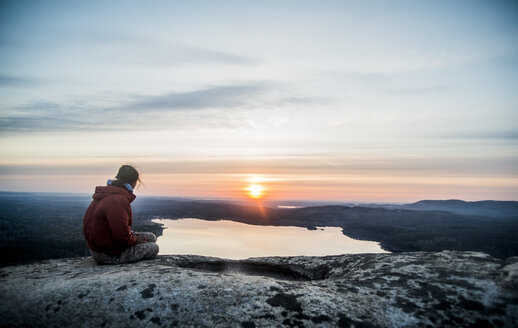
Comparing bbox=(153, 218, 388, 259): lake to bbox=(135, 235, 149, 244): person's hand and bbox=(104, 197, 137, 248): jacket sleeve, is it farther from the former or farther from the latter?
bbox=(104, 197, 137, 248): jacket sleeve

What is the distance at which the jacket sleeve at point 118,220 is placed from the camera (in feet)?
17.9

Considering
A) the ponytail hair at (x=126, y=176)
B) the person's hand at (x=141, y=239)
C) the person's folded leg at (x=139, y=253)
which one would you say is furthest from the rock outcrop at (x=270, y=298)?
the ponytail hair at (x=126, y=176)

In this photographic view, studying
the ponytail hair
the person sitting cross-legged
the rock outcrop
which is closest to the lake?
the person sitting cross-legged

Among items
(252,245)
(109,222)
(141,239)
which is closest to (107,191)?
(109,222)

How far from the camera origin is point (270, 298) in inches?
165

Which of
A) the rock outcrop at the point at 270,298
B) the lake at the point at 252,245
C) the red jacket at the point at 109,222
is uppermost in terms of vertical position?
the red jacket at the point at 109,222

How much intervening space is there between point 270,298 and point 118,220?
340 cm

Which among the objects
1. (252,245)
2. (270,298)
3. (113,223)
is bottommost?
(252,245)

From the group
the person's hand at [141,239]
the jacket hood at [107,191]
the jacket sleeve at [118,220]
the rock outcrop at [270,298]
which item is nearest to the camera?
the rock outcrop at [270,298]

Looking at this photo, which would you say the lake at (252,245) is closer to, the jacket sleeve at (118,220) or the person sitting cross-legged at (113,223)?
the person sitting cross-legged at (113,223)

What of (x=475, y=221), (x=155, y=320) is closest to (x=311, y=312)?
(x=155, y=320)

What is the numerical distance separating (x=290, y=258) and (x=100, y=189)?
5.21 meters

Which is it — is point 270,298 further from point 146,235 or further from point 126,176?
point 126,176

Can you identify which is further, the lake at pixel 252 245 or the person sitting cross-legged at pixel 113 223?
the lake at pixel 252 245
